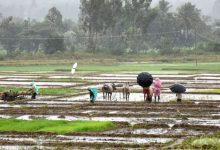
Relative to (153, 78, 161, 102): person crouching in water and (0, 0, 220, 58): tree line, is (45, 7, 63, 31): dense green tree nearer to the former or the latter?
(0, 0, 220, 58): tree line

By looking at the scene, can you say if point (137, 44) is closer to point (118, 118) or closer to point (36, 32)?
point (36, 32)

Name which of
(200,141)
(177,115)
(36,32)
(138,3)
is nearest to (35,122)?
(177,115)

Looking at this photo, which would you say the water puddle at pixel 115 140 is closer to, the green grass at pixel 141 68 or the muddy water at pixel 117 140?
the muddy water at pixel 117 140

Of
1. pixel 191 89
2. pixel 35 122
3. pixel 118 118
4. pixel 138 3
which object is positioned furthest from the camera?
pixel 138 3

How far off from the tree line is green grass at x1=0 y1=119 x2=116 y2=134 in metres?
47.2

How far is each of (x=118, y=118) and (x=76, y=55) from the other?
148 feet

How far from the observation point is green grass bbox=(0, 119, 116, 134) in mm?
15172

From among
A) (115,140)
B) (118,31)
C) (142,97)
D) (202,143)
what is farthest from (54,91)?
(118,31)

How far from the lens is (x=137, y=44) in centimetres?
7369

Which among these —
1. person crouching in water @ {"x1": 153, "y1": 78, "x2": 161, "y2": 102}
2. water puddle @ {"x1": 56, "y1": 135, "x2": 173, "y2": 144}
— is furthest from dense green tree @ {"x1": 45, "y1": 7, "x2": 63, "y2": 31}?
water puddle @ {"x1": 56, "y1": 135, "x2": 173, "y2": 144}

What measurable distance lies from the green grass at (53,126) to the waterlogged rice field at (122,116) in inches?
17.1

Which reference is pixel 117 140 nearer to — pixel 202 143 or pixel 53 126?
pixel 202 143

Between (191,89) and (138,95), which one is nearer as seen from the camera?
(138,95)

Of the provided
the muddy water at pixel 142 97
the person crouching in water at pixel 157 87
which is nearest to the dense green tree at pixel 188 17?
the muddy water at pixel 142 97
